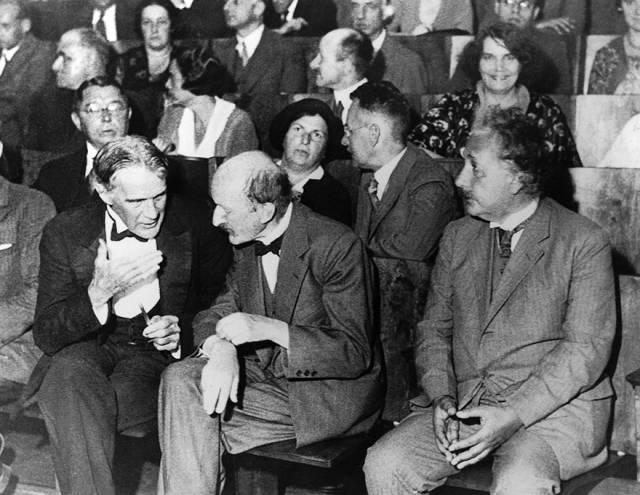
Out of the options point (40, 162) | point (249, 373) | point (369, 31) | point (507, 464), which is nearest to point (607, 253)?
point (507, 464)

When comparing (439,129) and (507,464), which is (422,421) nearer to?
(507,464)

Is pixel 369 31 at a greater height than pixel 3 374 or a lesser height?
greater

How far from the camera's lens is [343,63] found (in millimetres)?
3908

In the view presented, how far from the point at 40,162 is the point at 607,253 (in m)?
2.45

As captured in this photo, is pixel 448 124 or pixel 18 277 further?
pixel 448 124

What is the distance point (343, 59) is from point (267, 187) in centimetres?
143

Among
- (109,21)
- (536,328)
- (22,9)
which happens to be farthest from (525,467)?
(22,9)

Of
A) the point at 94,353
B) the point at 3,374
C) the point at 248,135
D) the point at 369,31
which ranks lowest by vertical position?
the point at 3,374

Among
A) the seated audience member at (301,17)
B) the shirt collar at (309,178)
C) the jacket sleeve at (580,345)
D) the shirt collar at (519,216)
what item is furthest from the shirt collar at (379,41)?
the jacket sleeve at (580,345)

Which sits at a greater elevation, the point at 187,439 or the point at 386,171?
the point at 386,171

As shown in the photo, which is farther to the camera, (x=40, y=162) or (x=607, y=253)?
(x=40, y=162)

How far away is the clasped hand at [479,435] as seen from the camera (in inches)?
93.1

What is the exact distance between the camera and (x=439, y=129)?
3.62 meters

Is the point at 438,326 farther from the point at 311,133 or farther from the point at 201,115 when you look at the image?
the point at 201,115
